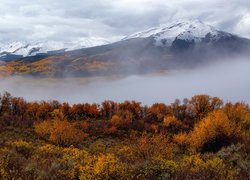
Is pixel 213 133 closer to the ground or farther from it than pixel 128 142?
farther from it

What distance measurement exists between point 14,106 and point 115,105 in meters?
38.6

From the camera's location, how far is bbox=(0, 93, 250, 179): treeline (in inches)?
530

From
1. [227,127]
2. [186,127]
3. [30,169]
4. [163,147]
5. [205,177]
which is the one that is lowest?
[186,127]

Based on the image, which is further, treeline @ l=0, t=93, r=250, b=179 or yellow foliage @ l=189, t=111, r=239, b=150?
yellow foliage @ l=189, t=111, r=239, b=150

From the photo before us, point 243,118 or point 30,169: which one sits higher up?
point 30,169

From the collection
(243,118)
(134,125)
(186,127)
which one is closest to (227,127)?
(243,118)

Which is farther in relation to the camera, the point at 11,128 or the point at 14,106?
the point at 14,106

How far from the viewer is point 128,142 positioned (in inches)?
2221

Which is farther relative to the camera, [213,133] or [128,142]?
[128,142]

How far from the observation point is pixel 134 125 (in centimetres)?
9775

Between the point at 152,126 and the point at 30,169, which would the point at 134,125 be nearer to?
Answer: the point at 152,126

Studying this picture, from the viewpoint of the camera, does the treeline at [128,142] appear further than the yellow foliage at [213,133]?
No

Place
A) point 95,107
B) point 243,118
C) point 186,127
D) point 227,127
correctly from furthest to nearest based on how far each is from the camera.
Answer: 1. point 95,107
2. point 186,127
3. point 243,118
4. point 227,127

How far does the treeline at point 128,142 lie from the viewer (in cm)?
1346
